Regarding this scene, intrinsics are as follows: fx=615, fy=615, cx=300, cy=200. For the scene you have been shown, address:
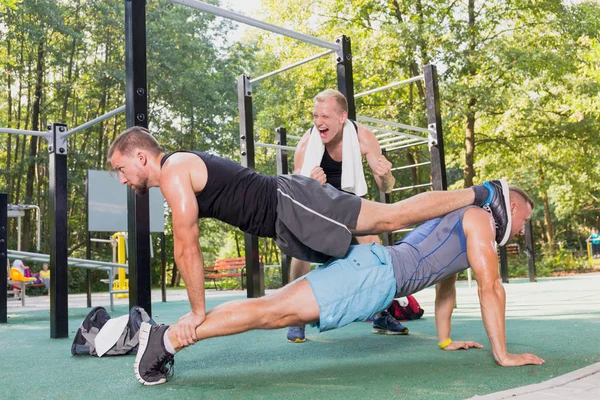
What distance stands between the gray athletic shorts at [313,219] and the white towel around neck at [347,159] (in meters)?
1.00

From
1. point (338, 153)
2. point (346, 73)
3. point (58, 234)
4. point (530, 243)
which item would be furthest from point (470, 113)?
point (58, 234)

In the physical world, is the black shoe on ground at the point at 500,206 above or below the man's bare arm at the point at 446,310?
above

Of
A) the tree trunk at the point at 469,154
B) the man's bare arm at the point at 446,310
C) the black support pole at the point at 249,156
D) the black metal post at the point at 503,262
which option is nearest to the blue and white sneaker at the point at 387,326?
the man's bare arm at the point at 446,310

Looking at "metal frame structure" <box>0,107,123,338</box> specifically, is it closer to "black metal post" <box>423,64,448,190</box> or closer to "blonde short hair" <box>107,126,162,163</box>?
"blonde short hair" <box>107,126,162,163</box>

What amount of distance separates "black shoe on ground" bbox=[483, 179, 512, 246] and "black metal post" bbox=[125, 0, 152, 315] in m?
1.89

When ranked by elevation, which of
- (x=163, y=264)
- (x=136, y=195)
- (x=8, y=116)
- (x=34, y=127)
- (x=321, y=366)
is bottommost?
(x=321, y=366)

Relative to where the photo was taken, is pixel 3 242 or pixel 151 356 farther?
pixel 3 242

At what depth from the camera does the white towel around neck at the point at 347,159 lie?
389 centimetres

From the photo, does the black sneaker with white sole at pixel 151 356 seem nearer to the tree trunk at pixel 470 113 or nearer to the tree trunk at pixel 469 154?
the tree trunk at pixel 470 113

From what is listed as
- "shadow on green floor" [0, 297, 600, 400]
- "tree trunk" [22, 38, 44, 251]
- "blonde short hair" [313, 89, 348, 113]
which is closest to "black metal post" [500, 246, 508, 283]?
"shadow on green floor" [0, 297, 600, 400]

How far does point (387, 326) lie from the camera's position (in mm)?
4285

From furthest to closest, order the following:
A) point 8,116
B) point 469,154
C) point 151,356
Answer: point 8,116 < point 469,154 < point 151,356

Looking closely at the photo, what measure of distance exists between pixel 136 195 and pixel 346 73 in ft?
6.91

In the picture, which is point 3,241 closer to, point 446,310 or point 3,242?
point 3,242
